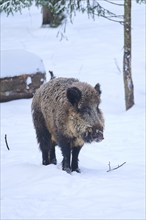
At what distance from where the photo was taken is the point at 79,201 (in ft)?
18.4

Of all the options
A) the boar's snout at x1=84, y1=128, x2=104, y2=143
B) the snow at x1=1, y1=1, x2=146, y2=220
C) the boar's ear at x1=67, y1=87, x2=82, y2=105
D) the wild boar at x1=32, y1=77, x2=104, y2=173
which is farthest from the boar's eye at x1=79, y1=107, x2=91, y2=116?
the snow at x1=1, y1=1, x2=146, y2=220

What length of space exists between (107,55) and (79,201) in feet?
50.1

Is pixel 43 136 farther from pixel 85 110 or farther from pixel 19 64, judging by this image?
pixel 19 64

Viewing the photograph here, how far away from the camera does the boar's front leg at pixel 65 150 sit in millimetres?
7043

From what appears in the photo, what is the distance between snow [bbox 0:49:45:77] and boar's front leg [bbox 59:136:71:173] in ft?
23.5

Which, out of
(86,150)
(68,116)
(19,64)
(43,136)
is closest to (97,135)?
(68,116)

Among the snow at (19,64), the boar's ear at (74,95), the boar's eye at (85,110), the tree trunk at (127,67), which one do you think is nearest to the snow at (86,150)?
the snow at (19,64)

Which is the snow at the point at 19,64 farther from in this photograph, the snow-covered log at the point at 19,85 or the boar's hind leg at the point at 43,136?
the boar's hind leg at the point at 43,136

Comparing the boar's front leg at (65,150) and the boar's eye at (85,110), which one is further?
the boar's front leg at (65,150)

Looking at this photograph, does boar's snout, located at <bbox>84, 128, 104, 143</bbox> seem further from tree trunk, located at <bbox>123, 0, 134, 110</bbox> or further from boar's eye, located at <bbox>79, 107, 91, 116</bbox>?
tree trunk, located at <bbox>123, 0, 134, 110</bbox>

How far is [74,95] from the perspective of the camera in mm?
6738

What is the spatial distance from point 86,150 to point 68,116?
3.22 metres

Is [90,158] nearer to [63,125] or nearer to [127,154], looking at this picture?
[127,154]

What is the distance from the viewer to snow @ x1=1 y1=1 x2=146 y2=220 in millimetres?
5461
